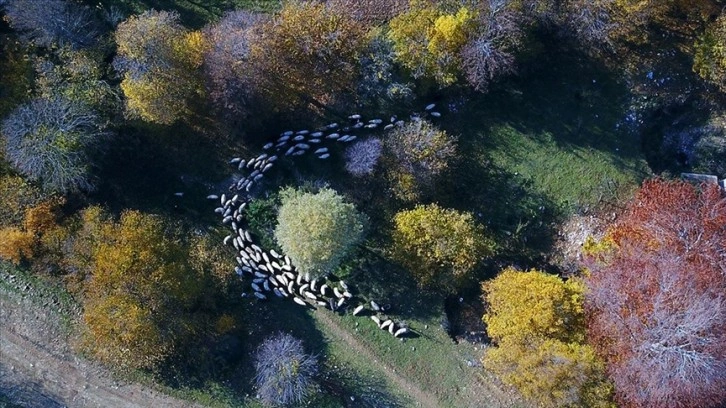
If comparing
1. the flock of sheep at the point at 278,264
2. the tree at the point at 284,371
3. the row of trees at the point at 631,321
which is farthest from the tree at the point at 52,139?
the row of trees at the point at 631,321

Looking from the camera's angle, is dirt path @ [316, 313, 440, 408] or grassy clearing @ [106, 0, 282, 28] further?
grassy clearing @ [106, 0, 282, 28]

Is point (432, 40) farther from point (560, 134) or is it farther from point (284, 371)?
point (284, 371)

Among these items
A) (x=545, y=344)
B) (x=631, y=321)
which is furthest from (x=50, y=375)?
(x=631, y=321)

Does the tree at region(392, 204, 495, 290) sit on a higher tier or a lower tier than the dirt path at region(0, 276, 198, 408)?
higher

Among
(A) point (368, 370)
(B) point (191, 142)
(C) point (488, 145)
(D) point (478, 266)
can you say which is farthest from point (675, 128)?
(B) point (191, 142)

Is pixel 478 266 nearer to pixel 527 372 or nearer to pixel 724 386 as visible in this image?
pixel 527 372

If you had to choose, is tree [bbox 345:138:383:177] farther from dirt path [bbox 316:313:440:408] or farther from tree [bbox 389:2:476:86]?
dirt path [bbox 316:313:440:408]

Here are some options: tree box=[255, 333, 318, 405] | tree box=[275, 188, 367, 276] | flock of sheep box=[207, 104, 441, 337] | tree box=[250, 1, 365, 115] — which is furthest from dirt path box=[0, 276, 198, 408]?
tree box=[250, 1, 365, 115]
